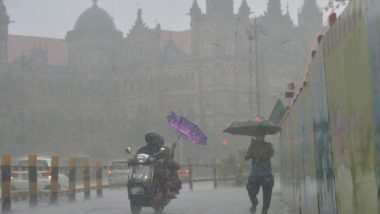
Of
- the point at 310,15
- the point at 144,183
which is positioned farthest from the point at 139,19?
the point at 144,183

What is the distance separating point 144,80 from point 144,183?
78585 mm

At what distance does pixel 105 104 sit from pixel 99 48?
29.1 feet

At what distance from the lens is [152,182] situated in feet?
34.7

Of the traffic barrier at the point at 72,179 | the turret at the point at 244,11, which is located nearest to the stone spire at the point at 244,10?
the turret at the point at 244,11

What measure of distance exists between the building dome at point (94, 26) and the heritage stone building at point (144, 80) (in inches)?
9.8

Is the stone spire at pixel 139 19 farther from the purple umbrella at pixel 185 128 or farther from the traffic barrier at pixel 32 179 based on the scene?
the traffic barrier at pixel 32 179

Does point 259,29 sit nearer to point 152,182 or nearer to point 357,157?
point 152,182

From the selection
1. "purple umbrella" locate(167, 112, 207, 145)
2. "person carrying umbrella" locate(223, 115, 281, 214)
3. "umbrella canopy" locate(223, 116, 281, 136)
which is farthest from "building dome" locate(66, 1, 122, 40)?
"person carrying umbrella" locate(223, 115, 281, 214)

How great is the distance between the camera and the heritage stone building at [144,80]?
79.1 m

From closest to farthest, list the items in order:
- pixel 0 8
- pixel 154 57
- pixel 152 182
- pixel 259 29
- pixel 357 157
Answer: pixel 357 157 → pixel 152 182 → pixel 259 29 → pixel 154 57 → pixel 0 8

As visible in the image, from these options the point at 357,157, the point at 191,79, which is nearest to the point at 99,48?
the point at 191,79

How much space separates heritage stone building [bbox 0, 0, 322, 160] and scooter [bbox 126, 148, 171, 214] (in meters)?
59.8

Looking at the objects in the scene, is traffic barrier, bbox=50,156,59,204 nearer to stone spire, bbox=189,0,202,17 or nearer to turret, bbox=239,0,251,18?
turret, bbox=239,0,251,18

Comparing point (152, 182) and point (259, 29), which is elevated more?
point (259, 29)
